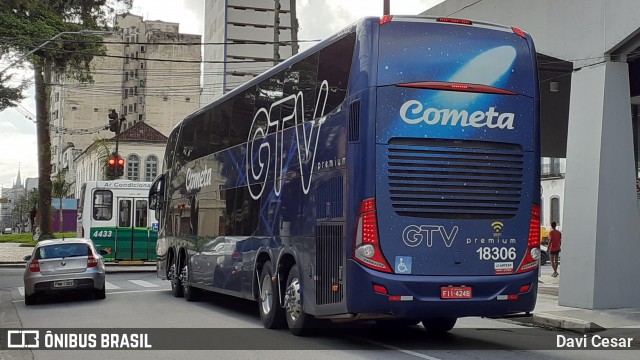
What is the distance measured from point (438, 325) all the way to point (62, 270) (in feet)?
32.6

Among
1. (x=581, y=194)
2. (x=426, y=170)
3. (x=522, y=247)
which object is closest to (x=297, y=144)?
(x=426, y=170)

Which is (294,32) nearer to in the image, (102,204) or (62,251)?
(102,204)

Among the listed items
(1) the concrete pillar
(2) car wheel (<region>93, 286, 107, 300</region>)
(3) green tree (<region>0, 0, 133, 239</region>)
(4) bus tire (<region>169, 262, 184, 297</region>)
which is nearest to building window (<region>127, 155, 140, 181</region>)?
(3) green tree (<region>0, 0, 133, 239</region>)

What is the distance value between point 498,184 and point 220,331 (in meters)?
5.21

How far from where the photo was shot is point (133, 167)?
9050 centimetres

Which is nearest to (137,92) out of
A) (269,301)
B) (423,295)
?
(269,301)

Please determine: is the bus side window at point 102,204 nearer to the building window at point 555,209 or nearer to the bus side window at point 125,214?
the bus side window at point 125,214

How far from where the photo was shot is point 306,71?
13.3 metres

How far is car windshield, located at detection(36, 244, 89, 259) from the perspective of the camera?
20.2 meters

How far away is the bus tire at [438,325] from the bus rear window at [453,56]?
13.2 feet

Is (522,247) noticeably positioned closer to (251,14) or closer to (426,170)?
(426,170)

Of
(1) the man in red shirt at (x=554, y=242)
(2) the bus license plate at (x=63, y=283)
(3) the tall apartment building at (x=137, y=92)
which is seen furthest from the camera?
(3) the tall apartment building at (x=137, y=92)

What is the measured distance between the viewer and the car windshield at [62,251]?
2023cm

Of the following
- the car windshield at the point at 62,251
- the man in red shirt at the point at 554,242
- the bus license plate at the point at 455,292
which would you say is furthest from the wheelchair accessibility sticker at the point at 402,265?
the man in red shirt at the point at 554,242
